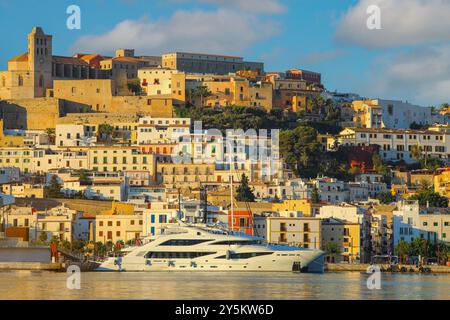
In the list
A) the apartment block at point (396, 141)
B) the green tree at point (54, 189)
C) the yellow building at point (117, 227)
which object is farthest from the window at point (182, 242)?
the apartment block at point (396, 141)

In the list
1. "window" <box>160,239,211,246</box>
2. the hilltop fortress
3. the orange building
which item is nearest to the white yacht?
"window" <box>160,239,211,246</box>

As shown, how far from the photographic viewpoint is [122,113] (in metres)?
113

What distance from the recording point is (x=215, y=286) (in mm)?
54938

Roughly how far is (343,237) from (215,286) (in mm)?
23207

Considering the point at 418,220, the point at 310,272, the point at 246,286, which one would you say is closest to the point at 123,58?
the point at 418,220

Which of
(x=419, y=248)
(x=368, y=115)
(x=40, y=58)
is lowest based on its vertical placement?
(x=419, y=248)

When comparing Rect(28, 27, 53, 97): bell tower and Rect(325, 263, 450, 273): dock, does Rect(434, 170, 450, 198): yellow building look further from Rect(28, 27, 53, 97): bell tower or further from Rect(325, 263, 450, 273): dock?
Rect(28, 27, 53, 97): bell tower

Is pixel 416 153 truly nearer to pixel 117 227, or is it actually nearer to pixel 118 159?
pixel 118 159

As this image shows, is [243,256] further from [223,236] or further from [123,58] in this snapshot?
[123,58]

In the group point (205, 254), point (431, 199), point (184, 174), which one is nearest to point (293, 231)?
point (205, 254)

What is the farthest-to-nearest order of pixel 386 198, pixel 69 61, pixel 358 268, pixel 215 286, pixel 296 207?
1. pixel 69 61
2. pixel 386 198
3. pixel 296 207
4. pixel 358 268
5. pixel 215 286

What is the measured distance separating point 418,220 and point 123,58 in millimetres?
48972

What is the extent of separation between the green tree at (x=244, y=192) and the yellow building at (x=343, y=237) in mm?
12218

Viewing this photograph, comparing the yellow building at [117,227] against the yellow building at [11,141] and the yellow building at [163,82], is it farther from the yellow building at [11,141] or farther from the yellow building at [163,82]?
the yellow building at [163,82]
